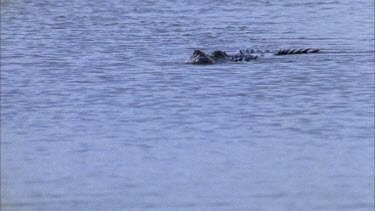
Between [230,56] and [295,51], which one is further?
[295,51]

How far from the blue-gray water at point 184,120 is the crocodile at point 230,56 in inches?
7.7

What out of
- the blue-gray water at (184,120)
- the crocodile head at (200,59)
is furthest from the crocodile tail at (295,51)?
the crocodile head at (200,59)

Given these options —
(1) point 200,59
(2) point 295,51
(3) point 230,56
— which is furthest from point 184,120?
(2) point 295,51

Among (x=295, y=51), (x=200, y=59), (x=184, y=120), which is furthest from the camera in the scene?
(x=295, y=51)

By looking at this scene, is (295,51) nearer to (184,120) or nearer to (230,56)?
(230,56)

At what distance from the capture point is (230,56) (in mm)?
15586

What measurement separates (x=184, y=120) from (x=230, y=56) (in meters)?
4.99

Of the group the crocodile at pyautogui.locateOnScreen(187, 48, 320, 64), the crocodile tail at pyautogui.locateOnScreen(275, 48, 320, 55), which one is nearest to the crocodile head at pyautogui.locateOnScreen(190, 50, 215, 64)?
the crocodile at pyautogui.locateOnScreen(187, 48, 320, 64)

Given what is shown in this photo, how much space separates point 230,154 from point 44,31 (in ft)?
37.8

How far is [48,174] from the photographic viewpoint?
336 inches

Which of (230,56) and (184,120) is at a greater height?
(184,120)

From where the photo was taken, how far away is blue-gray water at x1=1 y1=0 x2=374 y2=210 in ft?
26.1

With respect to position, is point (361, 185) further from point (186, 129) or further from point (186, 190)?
point (186, 129)

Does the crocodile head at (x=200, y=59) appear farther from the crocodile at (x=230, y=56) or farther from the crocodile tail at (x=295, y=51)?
the crocodile tail at (x=295, y=51)
